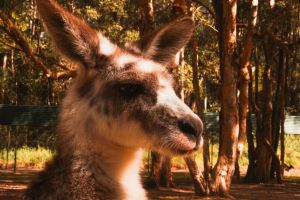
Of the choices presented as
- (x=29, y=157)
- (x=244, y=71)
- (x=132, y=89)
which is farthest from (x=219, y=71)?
(x=132, y=89)

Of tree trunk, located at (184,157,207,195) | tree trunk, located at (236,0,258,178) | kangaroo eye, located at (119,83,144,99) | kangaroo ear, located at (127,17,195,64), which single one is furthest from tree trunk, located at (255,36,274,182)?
kangaroo eye, located at (119,83,144,99)

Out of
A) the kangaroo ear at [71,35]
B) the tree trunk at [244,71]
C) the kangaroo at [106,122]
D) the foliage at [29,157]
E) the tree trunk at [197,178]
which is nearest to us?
the kangaroo at [106,122]

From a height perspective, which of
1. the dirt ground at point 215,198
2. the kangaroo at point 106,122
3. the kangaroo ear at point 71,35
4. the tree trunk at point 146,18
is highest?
the tree trunk at point 146,18

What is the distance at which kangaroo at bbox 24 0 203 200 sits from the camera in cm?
319

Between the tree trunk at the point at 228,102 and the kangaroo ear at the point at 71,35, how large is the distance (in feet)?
23.4

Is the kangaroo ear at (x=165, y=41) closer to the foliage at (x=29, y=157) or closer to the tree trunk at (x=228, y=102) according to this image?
the tree trunk at (x=228, y=102)

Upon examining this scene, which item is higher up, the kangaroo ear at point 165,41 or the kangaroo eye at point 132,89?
the kangaroo ear at point 165,41

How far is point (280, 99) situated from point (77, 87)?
14.2m

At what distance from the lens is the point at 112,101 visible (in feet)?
11.3

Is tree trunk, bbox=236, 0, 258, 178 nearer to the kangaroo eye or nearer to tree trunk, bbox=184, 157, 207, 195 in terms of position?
tree trunk, bbox=184, 157, 207, 195

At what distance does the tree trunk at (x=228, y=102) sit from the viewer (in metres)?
10.7

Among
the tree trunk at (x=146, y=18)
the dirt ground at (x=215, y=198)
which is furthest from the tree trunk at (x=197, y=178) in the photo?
the tree trunk at (x=146, y=18)

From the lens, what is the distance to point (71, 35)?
11.3 ft

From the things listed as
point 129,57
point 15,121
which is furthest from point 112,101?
point 15,121
